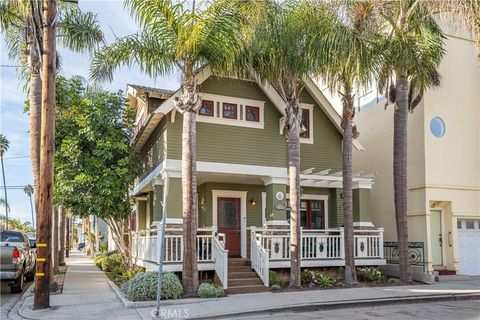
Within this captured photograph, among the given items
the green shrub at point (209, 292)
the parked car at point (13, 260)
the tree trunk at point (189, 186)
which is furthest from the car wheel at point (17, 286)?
the green shrub at point (209, 292)

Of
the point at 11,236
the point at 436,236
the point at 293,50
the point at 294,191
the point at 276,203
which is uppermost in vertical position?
the point at 293,50

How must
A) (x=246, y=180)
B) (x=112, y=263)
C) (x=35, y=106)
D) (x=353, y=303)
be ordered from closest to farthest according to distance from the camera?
1. (x=353, y=303)
2. (x=35, y=106)
3. (x=246, y=180)
4. (x=112, y=263)

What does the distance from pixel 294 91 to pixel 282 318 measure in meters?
6.92

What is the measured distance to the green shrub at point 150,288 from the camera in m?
11.4

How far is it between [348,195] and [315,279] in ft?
9.37

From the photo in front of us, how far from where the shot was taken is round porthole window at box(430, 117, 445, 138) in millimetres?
17578

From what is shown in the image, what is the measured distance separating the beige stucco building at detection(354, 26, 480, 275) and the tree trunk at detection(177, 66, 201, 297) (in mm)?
9001

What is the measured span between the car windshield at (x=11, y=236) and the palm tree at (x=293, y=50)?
9.50 metres

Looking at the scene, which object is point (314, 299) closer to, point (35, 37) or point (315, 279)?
point (315, 279)

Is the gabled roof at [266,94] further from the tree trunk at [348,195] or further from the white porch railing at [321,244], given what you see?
the white porch railing at [321,244]

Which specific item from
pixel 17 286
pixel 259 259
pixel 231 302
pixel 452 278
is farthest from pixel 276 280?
pixel 17 286

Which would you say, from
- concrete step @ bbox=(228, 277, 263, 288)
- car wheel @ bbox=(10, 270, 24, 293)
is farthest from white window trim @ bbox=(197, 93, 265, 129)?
car wheel @ bbox=(10, 270, 24, 293)

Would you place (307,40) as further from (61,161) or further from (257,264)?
(61,161)

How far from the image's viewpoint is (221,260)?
13.1 metres
